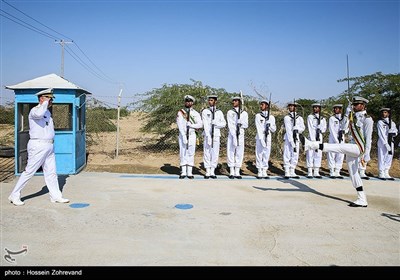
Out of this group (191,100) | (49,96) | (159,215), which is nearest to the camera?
(159,215)

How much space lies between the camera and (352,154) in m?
7.01

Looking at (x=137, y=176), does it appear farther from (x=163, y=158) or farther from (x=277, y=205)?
(x=277, y=205)

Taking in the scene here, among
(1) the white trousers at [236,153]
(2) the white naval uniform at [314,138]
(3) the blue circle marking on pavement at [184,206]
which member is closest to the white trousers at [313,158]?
(2) the white naval uniform at [314,138]

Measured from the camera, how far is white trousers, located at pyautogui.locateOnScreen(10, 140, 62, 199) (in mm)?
6586

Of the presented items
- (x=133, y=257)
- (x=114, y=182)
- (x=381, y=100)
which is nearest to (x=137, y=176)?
(x=114, y=182)

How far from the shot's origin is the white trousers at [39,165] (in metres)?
6.59

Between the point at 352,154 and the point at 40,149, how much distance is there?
567cm

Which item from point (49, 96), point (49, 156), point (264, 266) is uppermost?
point (49, 96)

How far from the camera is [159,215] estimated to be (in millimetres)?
6148

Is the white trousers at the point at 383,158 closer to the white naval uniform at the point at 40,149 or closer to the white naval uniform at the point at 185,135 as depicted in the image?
the white naval uniform at the point at 185,135

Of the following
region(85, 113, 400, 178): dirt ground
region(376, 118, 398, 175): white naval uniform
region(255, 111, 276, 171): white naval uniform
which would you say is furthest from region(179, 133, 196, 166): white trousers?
region(376, 118, 398, 175): white naval uniform

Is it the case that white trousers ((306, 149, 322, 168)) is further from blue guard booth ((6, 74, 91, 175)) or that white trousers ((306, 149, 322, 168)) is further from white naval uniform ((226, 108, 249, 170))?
blue guard booth ((6, 74, 91, 175))
